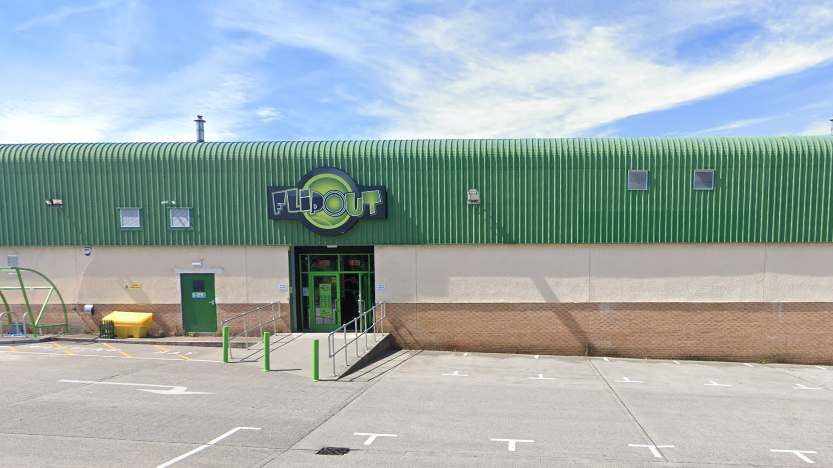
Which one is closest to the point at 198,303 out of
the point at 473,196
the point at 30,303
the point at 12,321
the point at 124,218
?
the point at 124,218

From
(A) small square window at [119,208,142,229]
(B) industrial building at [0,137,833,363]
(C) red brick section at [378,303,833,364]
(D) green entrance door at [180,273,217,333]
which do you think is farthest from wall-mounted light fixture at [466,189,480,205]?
(A) small square window at [119,208,142,229]

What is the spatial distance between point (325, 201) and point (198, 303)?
19.2 feet

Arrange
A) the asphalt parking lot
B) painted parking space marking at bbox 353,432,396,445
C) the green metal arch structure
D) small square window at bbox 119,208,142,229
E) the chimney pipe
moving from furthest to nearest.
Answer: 1. the chimney pipe
2. small square window at bbox 119,208,142,229
3. the green metal arch structure
4. painted parking space marking at bbox 353,432,396,445
5. the asphalt parking lot

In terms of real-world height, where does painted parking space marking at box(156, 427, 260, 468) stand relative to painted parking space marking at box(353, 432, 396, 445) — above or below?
above

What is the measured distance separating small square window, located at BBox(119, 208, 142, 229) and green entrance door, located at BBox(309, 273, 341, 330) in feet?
20.7

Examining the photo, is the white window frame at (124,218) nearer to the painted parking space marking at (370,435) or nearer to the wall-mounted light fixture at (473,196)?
the wall-mounted light fixture at (473,196)

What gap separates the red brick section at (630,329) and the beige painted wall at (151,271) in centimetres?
465

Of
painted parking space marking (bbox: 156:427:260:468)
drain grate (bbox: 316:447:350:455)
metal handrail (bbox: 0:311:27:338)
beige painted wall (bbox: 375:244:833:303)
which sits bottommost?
drain grate (bbox: 316:447:350:455)

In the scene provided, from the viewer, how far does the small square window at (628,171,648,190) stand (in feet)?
53.8

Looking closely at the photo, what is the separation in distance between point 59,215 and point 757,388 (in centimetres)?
2267

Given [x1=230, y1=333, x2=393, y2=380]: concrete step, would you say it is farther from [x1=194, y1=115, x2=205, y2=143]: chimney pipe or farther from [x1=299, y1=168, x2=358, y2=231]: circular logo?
[x1=194, y1=115, x2=205, y2=143]: chimney pipe

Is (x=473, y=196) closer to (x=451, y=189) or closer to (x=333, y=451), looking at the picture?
(x=451, y=189)

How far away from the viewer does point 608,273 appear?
16547 millimetres

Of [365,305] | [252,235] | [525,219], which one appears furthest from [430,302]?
[252,235]
